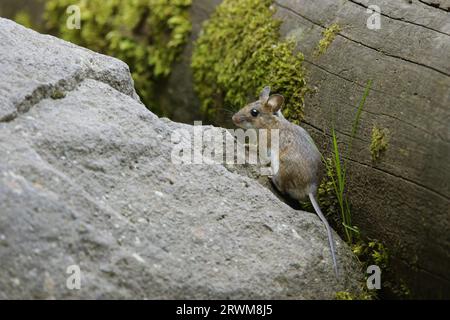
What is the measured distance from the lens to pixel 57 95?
3.83 metres

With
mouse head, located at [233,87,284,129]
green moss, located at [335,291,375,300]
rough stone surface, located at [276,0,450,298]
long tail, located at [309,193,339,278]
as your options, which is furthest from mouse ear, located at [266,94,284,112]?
green moss, located at [335,291,375,300]

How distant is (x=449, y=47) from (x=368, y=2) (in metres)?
0.88

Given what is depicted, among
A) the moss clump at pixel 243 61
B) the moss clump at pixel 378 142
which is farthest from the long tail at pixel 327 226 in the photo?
the moss clump at pixel 243 61

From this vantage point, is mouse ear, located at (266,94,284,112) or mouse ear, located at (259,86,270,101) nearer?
mouse ear, located at (266,94,284,112)

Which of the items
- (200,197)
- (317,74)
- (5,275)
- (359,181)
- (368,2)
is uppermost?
(368,2)

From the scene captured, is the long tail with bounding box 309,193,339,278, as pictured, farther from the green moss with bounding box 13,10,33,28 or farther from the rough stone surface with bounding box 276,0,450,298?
the green moss with bounding box 13,10,33,28

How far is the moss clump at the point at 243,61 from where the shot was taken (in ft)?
16.2

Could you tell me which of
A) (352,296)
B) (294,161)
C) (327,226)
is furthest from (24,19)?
(352,296)

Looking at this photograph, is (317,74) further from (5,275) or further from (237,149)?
(5,275)

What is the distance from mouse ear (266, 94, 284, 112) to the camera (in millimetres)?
4820

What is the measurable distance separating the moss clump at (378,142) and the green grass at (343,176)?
0.18 meters

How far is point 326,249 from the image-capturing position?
13.1 ft

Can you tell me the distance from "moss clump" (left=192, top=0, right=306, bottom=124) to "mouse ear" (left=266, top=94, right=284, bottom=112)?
0.41 feet
